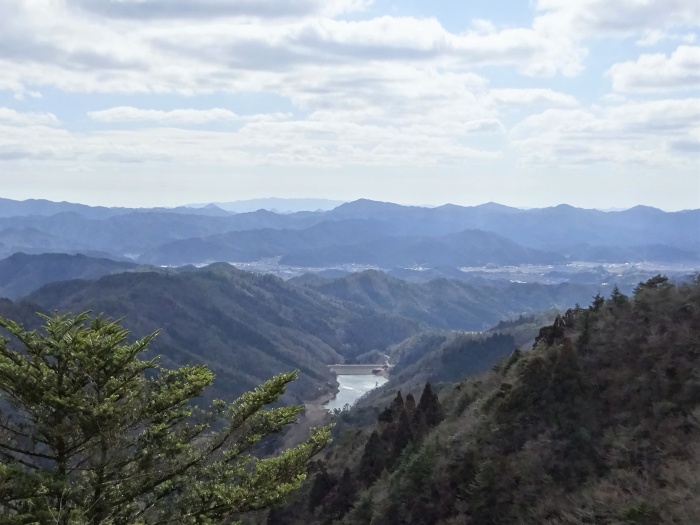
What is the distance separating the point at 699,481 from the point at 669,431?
24.6ft

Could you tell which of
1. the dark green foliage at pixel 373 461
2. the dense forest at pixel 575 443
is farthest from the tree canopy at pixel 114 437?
the dark green foliage at pixel 373 461

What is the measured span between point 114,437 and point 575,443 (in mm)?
23980

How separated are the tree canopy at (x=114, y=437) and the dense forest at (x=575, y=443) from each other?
12.7m

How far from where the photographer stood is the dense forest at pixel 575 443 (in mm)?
24000

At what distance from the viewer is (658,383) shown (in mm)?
31266

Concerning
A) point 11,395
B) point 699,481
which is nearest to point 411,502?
point 699,481

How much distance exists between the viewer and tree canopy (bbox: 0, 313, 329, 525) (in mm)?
12492

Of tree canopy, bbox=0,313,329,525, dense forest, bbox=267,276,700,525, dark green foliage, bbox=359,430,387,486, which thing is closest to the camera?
tree canopy, bbox=0,313,329,525

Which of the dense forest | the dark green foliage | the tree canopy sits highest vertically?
the tree canopy

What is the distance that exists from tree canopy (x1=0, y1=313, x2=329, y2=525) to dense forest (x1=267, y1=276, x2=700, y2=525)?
499 inches

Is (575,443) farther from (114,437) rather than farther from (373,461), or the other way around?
(114,437)

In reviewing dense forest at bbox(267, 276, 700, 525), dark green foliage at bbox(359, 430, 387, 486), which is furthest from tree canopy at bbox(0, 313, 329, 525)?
Result: dark green foliage at bbox(359, 430, 387, 486)

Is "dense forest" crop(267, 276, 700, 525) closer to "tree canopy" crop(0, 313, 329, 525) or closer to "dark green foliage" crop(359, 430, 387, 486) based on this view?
"dark green foliage" crop(359, 430, 387, 486)

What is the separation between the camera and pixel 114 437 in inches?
530
